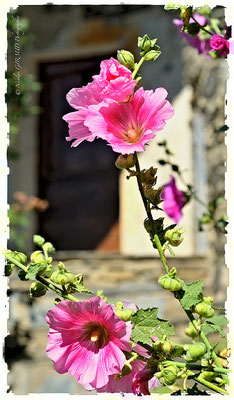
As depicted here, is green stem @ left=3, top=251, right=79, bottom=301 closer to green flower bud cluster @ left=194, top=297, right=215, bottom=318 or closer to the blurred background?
green flower bud cluster @ left=194, top=297, right=215, bottom=318

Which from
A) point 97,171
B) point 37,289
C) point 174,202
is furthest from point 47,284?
point 97,171

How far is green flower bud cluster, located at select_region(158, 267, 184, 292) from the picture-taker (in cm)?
45

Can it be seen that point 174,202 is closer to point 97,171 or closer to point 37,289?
point 37,289

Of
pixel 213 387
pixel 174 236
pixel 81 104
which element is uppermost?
pixel 81 104

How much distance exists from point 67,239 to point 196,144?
4.17 ft

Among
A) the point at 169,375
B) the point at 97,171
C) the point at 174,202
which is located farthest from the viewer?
the point at 97,171

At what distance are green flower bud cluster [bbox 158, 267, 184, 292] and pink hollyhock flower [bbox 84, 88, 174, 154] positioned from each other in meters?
0.10

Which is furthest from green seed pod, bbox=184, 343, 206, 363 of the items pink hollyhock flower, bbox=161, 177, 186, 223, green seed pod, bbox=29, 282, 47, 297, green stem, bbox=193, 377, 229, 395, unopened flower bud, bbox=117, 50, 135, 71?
pink hollyhock flower, bbox=161, 177, 186, 223

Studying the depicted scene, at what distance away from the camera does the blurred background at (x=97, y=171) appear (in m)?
2.46

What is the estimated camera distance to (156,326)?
0.44 metres

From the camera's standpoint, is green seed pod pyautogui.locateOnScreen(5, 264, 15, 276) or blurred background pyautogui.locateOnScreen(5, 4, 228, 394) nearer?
green seed pod pyautogui.locateOnScreen(5, 264, 15, 276)

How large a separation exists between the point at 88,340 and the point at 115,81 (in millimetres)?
214

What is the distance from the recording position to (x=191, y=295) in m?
0.46

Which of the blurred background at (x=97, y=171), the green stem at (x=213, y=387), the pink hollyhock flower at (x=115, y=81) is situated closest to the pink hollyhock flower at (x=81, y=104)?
the pink hollyhock flower at (x=115, y=81)
